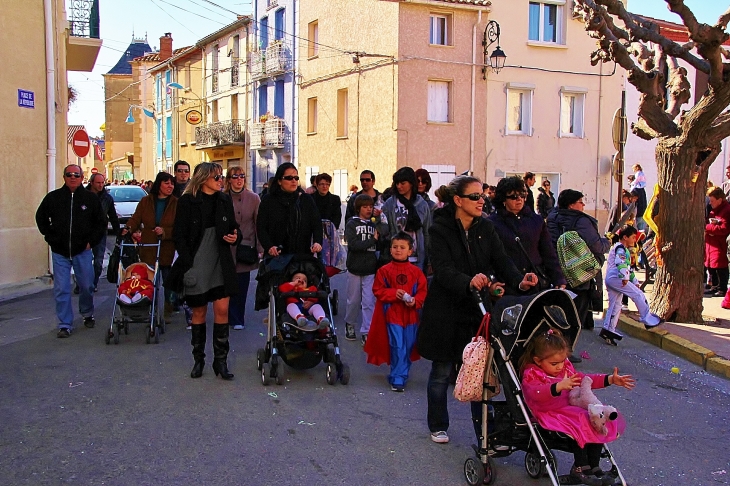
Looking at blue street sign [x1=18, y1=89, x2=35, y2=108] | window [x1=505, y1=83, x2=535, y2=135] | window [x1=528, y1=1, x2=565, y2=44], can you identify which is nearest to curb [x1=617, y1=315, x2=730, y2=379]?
blue street sign [x1=18, y1=89, x2=35, y2=108]

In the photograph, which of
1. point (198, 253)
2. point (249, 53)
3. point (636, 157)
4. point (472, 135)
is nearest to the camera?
point (198, 253)

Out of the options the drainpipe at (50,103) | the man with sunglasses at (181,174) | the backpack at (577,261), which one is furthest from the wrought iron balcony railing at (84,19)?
the backpack at (577,261)

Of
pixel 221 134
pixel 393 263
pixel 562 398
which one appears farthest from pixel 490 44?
pixel 562 398

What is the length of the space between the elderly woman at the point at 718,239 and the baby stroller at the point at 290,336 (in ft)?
26.2

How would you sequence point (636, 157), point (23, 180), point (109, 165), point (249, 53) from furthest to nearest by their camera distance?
1. point (109, 165)
2. point (249, 53)
3. point (636, 157)
4. point (23, 180)

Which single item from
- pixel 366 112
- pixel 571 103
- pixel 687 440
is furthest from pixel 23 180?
pixel 571 103

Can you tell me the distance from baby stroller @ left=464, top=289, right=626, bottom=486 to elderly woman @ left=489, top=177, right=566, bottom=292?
1.83 m

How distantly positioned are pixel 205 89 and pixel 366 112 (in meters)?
17.7

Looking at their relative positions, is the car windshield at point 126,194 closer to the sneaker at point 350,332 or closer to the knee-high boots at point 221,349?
the sneaker at point 350,332

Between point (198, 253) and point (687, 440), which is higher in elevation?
point (198, 253)

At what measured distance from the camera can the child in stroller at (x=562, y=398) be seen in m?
3.93

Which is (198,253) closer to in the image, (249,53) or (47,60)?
(47,60)

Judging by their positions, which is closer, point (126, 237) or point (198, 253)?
point (198, 253)

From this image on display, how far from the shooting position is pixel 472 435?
5.38m
